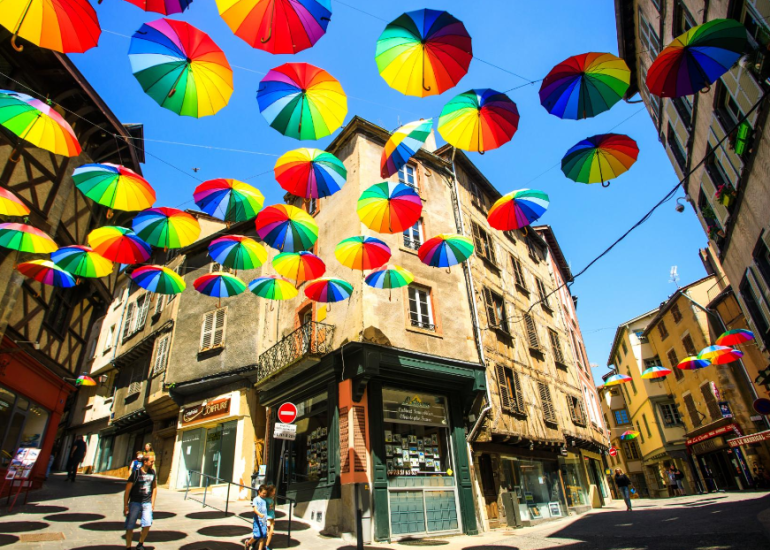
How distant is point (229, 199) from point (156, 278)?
3377mm

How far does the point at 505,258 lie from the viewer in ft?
67.3

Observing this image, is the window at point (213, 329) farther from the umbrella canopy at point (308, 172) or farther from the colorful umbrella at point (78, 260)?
the umbrella canopy at point (308, 172)

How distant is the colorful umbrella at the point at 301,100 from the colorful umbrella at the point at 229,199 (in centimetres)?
264

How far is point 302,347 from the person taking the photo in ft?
44.7

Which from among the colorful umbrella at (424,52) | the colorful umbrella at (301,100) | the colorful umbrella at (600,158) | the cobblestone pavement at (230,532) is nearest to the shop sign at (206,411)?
the cobblestone pavement at (230,532)

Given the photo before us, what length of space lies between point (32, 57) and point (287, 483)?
50.3ft

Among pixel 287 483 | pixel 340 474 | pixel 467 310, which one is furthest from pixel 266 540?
pixel 467 310

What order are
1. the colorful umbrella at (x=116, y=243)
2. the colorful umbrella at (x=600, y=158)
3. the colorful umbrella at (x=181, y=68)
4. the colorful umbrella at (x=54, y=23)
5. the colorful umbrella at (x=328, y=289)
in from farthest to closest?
1. the colorful umbrella at (x=328, y=289)
2. the colorful umbrella at (x=116, y=243)
3. the colorful umbrella at (x=600, y=158)
4. the colorful umbrella at (x=181, y=68)
5. the colorful umbrella at (x=54, y=23)

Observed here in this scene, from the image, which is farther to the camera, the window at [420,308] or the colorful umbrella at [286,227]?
the window at [420,308]

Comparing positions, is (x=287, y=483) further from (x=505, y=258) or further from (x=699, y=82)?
(x=699, y=82)

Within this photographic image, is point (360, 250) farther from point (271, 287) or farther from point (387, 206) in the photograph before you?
point (271, 287)

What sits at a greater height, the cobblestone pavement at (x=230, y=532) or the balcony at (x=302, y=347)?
the balcony at (x=302, y=347)

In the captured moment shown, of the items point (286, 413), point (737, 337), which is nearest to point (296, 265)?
point (286, 413)

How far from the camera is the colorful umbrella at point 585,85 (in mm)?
6465
